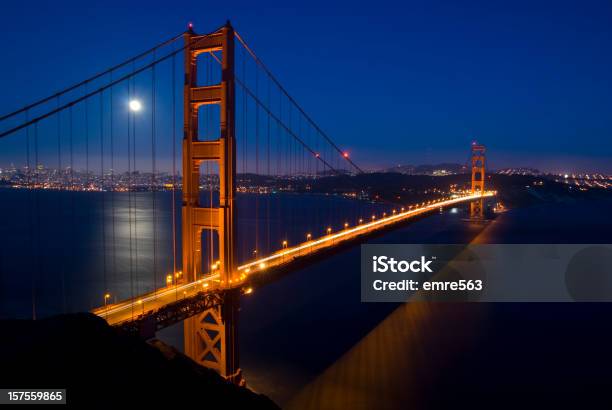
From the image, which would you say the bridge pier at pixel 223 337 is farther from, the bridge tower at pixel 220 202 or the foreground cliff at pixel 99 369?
the foreground cliff at pixel 99 369

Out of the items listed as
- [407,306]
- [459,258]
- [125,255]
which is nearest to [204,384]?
[407,306]

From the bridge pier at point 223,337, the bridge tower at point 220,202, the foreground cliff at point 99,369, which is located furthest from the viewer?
the bridge tower at point 220,202

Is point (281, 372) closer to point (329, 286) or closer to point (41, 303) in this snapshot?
point (329, 286)

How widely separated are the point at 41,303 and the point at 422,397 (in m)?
14.1

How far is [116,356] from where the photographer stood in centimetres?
412

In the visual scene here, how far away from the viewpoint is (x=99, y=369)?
3.85 meters

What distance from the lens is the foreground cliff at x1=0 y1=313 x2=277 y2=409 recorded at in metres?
3.55

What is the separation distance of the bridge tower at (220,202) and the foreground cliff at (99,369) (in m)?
3.39

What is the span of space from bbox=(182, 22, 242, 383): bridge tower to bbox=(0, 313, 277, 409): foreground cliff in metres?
3.39

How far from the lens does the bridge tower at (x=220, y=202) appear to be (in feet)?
26.6

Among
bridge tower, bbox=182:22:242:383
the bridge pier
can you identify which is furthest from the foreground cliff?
bridge tower, bbox=182:22:242:383

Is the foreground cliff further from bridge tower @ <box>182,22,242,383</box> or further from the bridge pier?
bridge tower @ <box>182,22,242,383</box>

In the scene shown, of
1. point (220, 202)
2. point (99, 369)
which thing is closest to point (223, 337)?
point (220, 202)

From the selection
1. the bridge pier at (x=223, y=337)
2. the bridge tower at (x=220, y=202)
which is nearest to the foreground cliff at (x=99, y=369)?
the bridge pier at (x=223, y=337)
